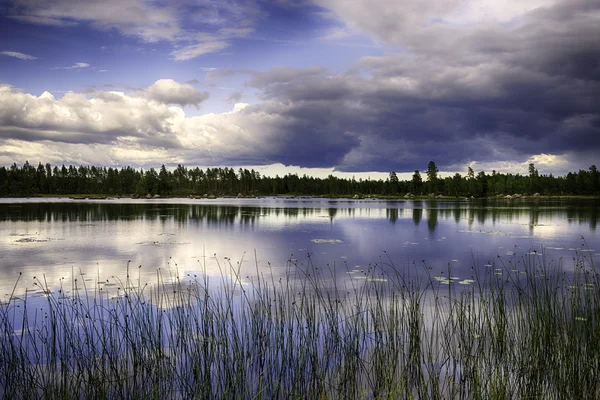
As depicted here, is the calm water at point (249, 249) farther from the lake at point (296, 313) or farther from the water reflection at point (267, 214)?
the water reflection at point (267, 214)

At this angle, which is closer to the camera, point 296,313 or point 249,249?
point 296,313

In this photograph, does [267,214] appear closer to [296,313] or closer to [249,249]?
[249,249]

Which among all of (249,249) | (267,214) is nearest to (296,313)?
(249,249)

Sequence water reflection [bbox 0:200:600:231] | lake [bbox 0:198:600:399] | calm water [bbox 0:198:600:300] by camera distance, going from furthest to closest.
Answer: water reflection [bbox 0:200:600:231] → calm water [bbox 0:198:600:300] → lake [bbox 0:198:600:399]

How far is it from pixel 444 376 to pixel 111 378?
5.45 meters

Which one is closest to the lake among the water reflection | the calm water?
the calm water

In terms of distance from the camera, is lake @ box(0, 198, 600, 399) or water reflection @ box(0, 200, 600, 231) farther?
water reflection @ box(0, 200, 600, 231)

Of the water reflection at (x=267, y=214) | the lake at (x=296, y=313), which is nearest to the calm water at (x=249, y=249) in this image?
the lake at (x=296, y=313)

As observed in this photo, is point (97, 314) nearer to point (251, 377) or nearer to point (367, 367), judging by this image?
point (251, 377)

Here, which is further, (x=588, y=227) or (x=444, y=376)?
(x=588, y=227)

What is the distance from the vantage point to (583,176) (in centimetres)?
16238

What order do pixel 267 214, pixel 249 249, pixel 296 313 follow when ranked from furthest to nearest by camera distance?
pixel 267 214
pixel 249 249
pixel 296 313

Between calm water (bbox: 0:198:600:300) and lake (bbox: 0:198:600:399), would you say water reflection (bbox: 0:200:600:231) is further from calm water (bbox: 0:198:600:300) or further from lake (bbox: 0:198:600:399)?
lake (bbox: 0:198:600:399)

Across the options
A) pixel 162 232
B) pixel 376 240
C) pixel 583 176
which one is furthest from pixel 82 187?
pixel 583 176
